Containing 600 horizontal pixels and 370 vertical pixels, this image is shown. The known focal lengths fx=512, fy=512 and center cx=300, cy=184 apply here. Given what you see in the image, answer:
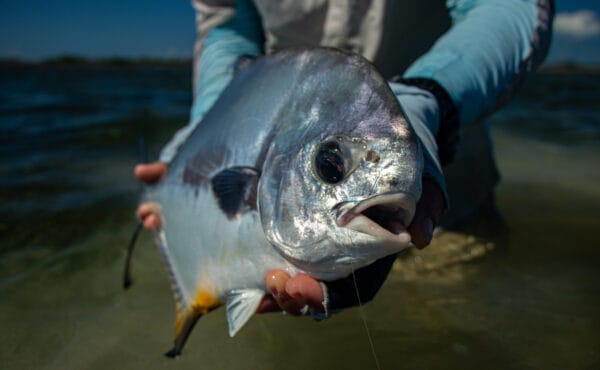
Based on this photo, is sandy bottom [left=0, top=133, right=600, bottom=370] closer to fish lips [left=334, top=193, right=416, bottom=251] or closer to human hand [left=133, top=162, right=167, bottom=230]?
human hand [left=133, top=162, right=167, bottom=230]

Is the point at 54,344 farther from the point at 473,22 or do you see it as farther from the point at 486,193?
the point at 486,193

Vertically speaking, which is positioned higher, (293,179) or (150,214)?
(293,179)

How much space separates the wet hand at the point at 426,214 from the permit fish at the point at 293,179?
0.12 m

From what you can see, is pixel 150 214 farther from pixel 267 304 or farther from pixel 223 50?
pixel 223 50

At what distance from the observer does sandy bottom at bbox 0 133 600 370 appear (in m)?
1.92

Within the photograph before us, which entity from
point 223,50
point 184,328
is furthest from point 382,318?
point 223,50

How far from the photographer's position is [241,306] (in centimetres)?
137

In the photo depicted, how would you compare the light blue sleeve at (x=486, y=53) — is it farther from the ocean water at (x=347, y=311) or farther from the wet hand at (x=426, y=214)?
the ocean water at (x=347, y=311)

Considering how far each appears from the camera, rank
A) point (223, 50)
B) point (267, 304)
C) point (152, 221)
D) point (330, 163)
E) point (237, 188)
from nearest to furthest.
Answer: point (330, 163), point (237, 188), point (267, 304), point (152, 221), point (223, 50)

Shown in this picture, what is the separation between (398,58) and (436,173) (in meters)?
1.39

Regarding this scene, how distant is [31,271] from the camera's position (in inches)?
112

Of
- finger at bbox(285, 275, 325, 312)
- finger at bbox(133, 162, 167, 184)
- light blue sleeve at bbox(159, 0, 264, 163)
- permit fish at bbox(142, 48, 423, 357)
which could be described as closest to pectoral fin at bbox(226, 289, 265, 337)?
permit fish at bbox(142, 48, 423, 357)

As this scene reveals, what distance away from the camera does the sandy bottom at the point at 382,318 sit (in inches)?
75.7

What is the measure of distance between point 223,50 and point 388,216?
1856 millimetres
